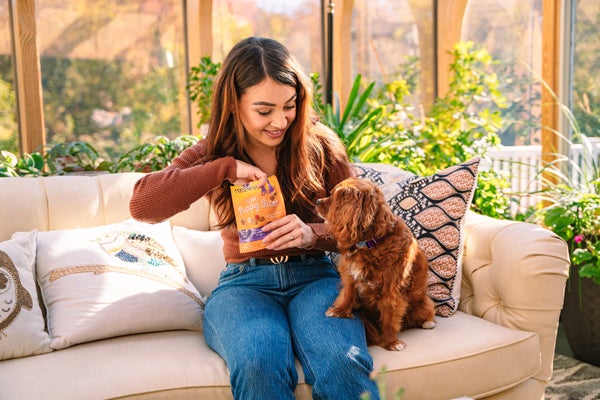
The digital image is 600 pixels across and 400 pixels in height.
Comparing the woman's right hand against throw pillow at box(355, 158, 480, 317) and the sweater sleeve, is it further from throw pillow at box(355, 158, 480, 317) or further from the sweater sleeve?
throw pillow at box(355, 158, 480, 317)

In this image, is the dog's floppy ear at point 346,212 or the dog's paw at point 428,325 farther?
the dog's paw at point 428,325

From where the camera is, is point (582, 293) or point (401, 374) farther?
point (582, 293)

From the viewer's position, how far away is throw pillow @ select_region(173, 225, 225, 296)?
246cm

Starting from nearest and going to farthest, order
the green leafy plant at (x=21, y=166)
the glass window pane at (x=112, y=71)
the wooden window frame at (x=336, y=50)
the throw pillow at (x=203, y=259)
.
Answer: the throw pillow at (x=203, y=259) < the green leafy plant at (x=21, y=166) < the wooden window frame at (x=336, y=50) < the glass window pane at (x=112, y=71)

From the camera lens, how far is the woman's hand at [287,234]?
1.87 meters

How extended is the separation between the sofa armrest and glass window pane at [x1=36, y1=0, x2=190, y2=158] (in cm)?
322

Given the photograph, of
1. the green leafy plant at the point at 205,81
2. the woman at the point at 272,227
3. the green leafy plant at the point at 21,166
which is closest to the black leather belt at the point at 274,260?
the woman at the point at 272,227

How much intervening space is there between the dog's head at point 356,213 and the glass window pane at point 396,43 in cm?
385

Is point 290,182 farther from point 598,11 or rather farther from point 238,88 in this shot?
point 598,11

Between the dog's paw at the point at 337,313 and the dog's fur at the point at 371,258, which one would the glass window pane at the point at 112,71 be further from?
the dog's paw at the point at 337,313

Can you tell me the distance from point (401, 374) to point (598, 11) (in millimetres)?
3318

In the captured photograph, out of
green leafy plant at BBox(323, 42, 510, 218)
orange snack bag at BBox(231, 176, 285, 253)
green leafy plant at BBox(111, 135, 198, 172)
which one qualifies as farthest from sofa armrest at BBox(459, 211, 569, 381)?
green leafy plant at BBox(111, 135, 198, 172)

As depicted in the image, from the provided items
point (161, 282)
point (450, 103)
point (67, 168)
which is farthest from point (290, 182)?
point (450, 103)

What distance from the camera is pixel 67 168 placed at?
313 cm
